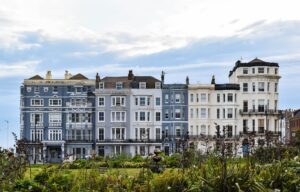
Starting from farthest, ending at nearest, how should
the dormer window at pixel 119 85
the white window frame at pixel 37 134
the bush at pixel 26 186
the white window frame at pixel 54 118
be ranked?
the dormer window at pixel 119 85 → the white window frame at pixel 54 118 → the white window frame at pixel 37 134 → the bush at pixel 26 186

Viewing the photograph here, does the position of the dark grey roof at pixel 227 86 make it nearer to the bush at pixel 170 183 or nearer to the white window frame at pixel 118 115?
the white window frame at pixel 118 115

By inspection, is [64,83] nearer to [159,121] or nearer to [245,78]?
[159,121]

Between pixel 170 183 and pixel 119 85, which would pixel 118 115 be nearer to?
pixel 119 85

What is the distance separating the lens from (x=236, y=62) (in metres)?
75.5

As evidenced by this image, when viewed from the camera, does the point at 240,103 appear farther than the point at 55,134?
Yes

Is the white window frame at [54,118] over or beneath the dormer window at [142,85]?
beneath

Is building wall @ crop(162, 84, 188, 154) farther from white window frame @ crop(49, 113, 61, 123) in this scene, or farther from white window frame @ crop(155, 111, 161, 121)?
white window frame @ crop(49, 113, 61, 123)

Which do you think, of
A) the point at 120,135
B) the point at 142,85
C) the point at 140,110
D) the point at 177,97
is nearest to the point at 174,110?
the point at 177,97

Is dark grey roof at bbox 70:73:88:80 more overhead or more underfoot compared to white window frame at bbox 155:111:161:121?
more overhead

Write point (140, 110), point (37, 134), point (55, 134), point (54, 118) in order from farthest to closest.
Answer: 1. point (140, 110)
2. point (54, 118)
3. point (55, 134)
4. point (37, 134)

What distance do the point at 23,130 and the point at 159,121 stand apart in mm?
16498

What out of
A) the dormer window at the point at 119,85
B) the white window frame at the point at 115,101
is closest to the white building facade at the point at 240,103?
the white window frame at the point at 115,101

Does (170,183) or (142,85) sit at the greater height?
(142,85)

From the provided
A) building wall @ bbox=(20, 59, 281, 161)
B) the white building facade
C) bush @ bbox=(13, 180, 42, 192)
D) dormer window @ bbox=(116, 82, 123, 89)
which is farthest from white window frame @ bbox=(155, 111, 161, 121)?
bush @ bbox=(13, 180, 42, 192)
